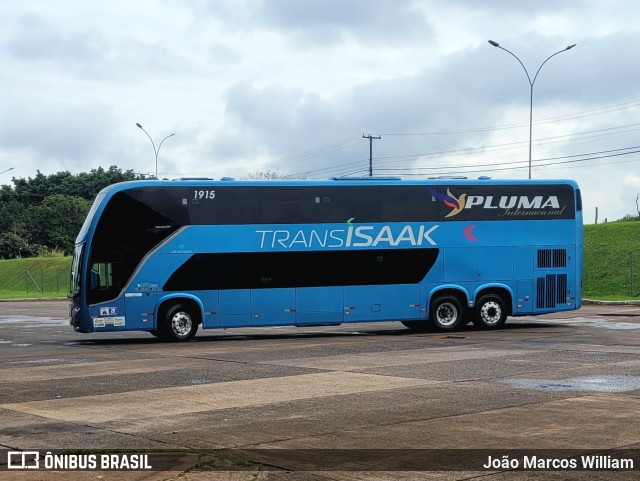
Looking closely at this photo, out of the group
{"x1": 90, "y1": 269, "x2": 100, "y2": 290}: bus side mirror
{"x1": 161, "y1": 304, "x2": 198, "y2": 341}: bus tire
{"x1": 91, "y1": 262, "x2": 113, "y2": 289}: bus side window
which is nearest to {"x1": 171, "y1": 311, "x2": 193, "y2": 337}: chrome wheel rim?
{"x1": 161, "y1": 304, "x2": 198, "y2": 341}: bus tire

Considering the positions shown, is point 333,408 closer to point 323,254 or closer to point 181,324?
point 181,324

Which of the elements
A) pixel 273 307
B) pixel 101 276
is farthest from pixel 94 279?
pixel 273 307

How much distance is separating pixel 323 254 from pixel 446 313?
3.79 meters

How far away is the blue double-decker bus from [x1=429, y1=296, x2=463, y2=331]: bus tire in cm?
3

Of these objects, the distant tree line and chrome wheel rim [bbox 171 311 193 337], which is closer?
chrome wheel rim [bbox 171 311 193 337]

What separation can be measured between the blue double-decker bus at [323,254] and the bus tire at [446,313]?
32 millimetres

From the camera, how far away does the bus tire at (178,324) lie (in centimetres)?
2377

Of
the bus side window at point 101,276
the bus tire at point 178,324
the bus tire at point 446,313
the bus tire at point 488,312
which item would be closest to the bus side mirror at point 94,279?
the bus side window at point 101,276

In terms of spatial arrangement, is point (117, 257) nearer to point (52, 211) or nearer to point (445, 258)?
point (445, 258)

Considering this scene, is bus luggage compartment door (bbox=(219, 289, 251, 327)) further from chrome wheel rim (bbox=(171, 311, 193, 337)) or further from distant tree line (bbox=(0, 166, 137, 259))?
distant tree line (bbox=(0, 166, 137, 259))

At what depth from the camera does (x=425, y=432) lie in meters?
9.66

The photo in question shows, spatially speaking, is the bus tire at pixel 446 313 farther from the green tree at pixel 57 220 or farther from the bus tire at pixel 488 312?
the green tree at pixel 57 220

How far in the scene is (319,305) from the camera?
24.8 meters

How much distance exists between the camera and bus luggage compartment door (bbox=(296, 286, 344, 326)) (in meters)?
24.6
